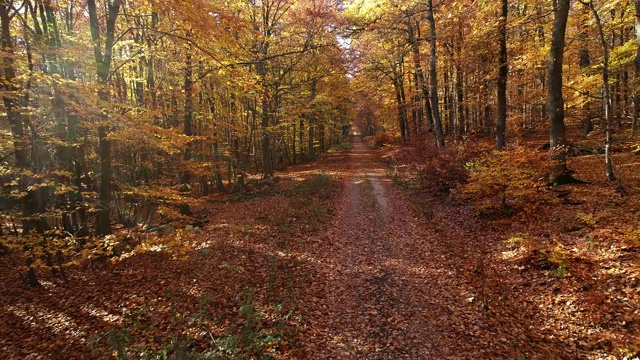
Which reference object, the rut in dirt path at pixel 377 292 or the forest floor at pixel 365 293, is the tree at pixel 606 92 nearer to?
the forest floor at pixel 365 293

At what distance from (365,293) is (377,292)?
0.26m

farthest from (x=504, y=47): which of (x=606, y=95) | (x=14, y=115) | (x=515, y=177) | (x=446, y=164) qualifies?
(x=14, y=115)

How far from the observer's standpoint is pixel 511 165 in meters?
9.02

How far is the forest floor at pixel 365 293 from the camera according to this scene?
17.0 ft

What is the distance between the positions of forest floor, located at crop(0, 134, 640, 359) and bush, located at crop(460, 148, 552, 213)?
0.68 m

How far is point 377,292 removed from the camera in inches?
272

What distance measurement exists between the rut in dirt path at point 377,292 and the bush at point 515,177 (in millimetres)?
2308

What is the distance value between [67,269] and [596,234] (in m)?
13.6

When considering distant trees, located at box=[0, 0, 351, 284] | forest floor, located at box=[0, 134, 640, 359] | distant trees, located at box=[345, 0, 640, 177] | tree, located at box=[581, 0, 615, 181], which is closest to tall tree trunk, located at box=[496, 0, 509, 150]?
distant trees, located at box=[345, 0, 640, 177]

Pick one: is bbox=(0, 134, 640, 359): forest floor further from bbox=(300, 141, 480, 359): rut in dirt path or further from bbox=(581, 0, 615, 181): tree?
bbox=(581, 0, 615, 181): tree

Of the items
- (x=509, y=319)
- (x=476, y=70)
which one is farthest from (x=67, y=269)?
(x=476, y=70)

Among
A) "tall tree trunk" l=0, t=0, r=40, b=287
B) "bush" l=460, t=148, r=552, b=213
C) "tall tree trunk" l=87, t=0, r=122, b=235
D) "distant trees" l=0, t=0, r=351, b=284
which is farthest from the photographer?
"bush" l=460, t=148, r=552, b=213

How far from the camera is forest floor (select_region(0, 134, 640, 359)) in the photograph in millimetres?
5184

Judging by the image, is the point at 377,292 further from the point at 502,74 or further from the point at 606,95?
the point at 502,74
